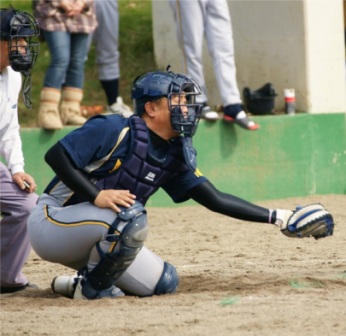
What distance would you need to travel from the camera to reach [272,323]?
5238 millimetres

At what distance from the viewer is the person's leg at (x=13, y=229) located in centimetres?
682

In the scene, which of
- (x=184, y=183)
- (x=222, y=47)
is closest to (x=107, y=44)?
(x=222, y=47)

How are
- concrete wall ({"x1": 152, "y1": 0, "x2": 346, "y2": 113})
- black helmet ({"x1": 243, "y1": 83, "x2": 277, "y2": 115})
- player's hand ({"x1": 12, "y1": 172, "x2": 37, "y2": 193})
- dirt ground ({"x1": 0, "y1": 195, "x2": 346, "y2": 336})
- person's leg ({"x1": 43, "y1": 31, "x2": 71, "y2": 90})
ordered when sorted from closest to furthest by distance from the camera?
dirt ground ({"x1": 0, "y1": 195, "x2": 346, "y2": 336}) < player's hand ({"x1": 12, "y1": 172, "x2": 37, "y2": 193}) < person's leg ({"x1": 43, "y1": 31, "x2": 71, "y2": 90}) < black helmet ({"x1": 243, "y1": 83, "x2": 277, "y2": 115}) < concrete wall ({"x1": 152, "y1": 0, "x2": 346, "y2": 113})

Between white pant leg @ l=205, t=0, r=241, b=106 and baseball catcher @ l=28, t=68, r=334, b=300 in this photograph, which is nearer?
baseball catcher @ l=28, t=68, r=334, b=300

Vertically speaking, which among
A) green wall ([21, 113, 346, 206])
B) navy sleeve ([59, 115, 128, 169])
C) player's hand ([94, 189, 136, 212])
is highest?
navy sleeve ([59, 115, 128, 169])

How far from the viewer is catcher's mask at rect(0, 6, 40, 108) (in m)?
6.72

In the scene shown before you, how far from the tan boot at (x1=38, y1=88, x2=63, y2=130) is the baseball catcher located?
3471 millimetres

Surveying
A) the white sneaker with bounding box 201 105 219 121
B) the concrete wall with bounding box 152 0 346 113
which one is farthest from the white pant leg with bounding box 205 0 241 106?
the concrete wall with bounding box 152 0 346 113

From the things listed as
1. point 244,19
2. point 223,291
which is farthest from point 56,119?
point 223,291

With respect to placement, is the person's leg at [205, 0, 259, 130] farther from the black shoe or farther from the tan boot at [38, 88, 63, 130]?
the black shoe

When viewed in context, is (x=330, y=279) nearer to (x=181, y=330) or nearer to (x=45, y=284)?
(x=181, y=330)

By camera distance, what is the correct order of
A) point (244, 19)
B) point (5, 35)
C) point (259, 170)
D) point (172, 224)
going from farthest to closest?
1. point (244, 19)
2. point (259, 170)
3. point (172, 224)
4. point (5, 35)

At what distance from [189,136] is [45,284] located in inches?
66.0

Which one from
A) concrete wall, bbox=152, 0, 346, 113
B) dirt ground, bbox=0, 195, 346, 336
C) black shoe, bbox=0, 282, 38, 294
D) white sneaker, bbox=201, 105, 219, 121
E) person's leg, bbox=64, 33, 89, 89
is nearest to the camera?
dirt ground, bbox=0, 195, 346, 336
